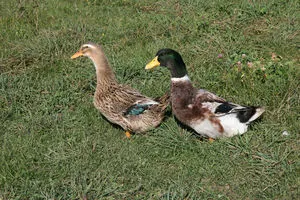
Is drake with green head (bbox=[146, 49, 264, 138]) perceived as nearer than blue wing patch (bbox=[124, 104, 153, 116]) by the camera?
Yes

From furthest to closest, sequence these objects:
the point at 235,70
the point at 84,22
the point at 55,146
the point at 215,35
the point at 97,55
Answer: the point at 84,22, the point at 215,35, the point at 235,70, the point at 97,55, the point at 55,146

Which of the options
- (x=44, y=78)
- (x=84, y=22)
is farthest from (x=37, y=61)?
(x=84, y=22)

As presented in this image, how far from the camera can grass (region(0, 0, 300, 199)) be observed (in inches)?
167

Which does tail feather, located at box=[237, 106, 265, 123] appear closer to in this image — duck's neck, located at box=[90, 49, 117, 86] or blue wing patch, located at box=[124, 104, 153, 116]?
blue wing patch, located at box=[124, 104, 153, 116]

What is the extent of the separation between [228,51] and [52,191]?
11.1 feet

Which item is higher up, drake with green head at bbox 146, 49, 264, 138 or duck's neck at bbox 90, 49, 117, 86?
duck's neck at bbox 90, 49, 117, 86

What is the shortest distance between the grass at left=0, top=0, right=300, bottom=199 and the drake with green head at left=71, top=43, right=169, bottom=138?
169 millimetres

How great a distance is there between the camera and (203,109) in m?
4.73

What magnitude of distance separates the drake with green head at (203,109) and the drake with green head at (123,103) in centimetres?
20

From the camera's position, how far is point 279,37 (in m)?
6.59

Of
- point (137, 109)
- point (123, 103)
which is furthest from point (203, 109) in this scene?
point (123, 103)

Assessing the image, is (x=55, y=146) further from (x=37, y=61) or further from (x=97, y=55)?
(x=37, y=61)

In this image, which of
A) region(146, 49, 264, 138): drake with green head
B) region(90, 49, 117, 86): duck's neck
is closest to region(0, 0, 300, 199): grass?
region(146, 49, 264, 138): drake with green head

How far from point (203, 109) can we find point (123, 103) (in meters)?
0.89
